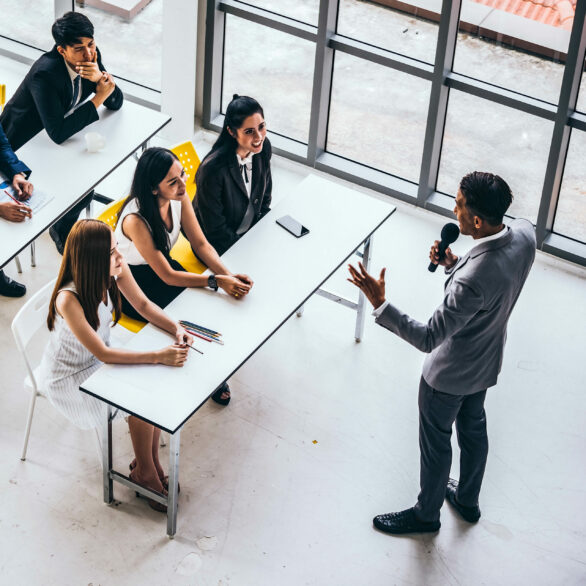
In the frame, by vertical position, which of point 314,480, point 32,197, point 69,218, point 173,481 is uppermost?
point 32,197

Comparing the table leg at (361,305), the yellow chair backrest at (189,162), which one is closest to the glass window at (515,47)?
the table leg at (361,305)

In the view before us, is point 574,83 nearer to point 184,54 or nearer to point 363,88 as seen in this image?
point 363,88

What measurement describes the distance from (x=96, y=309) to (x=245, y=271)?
0.93 meters

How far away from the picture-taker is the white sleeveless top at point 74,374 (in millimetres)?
Result: 4609

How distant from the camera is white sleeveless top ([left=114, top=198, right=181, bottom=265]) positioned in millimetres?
4949

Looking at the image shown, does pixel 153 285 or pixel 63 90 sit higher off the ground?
pixel 63 90

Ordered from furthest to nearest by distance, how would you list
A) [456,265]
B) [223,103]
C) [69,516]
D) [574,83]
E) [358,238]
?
1. [223,103]
2. [574,83]
3. [358,238]
4. [69,516]
5. [456,265]

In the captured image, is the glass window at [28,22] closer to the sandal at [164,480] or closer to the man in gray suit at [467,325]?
the sandal at [164,480]

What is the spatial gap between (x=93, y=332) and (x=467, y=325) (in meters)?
1.59

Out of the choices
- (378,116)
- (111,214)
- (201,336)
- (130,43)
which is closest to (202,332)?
(201,336)

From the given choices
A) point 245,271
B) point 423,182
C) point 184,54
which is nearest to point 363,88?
point 423,182

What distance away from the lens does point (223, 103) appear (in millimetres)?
7785

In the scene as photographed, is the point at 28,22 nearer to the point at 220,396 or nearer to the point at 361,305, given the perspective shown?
the point at 361,305

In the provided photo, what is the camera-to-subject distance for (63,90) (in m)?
5.83
